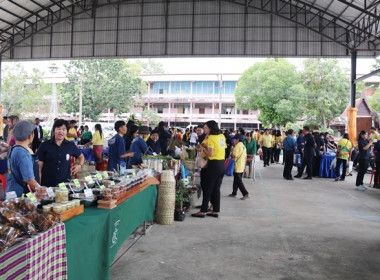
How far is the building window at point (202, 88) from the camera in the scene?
130 feet

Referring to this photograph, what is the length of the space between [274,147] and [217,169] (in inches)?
415

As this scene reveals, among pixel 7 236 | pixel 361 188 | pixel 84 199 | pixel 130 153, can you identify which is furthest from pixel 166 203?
pixel 361 188

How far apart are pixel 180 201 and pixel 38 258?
3.52 metres

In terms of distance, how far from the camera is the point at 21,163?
2.75 m

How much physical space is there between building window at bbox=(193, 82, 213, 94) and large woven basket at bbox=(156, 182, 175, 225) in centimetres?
3524

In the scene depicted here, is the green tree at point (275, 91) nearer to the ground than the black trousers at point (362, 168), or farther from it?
farther from it

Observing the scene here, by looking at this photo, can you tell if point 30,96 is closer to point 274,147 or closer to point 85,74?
point 85,74

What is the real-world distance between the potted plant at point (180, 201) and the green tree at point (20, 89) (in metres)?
28.1

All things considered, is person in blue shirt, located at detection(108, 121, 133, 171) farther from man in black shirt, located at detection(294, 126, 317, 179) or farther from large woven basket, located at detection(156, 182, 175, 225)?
man in black shirt, located at detection(294, 126, 317, 179)

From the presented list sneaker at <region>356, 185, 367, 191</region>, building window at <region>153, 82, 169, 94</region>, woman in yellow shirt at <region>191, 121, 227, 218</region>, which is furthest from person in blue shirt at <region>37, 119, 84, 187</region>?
building window at <region>153, 82, 169, 94</region>

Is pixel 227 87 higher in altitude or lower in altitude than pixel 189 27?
higher

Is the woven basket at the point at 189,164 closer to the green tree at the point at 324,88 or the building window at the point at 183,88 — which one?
the green tree at the point at 324,88

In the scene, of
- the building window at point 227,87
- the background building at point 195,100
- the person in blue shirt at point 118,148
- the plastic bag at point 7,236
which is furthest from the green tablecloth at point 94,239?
the building window at point 227,87

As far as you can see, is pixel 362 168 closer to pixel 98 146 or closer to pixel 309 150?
pixel 309 150
